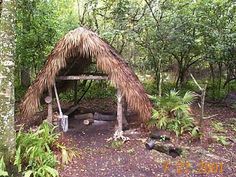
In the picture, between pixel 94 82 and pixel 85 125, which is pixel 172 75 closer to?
pixel 94 82

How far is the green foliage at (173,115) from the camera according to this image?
28.9ft

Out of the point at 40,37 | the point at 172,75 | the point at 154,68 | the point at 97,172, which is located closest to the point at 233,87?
the point at 172,75

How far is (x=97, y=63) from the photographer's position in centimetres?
852

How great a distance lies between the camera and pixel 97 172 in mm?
6801

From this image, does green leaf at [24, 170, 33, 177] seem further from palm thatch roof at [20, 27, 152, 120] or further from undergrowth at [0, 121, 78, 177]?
palm thatch roof at [20, 27, 152, 120]

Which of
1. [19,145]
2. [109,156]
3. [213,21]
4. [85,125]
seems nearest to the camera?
[19,145]

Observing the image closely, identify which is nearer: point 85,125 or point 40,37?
point 85,125

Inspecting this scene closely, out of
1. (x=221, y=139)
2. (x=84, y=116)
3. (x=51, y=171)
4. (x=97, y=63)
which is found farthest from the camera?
(x=84, y=116)

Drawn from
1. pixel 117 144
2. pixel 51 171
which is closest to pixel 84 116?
pixel 117 144

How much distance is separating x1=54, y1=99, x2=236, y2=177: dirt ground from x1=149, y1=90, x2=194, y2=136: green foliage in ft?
1.00

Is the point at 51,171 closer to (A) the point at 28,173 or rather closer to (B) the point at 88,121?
(A) the point at 28,173

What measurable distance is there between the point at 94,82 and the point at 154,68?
3.26m

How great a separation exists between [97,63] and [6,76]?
2.97m

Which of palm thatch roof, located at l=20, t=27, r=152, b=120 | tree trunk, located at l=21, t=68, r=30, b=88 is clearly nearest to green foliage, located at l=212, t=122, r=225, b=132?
palm thatch roof, located at l=20, t=27, r=152, b=120
